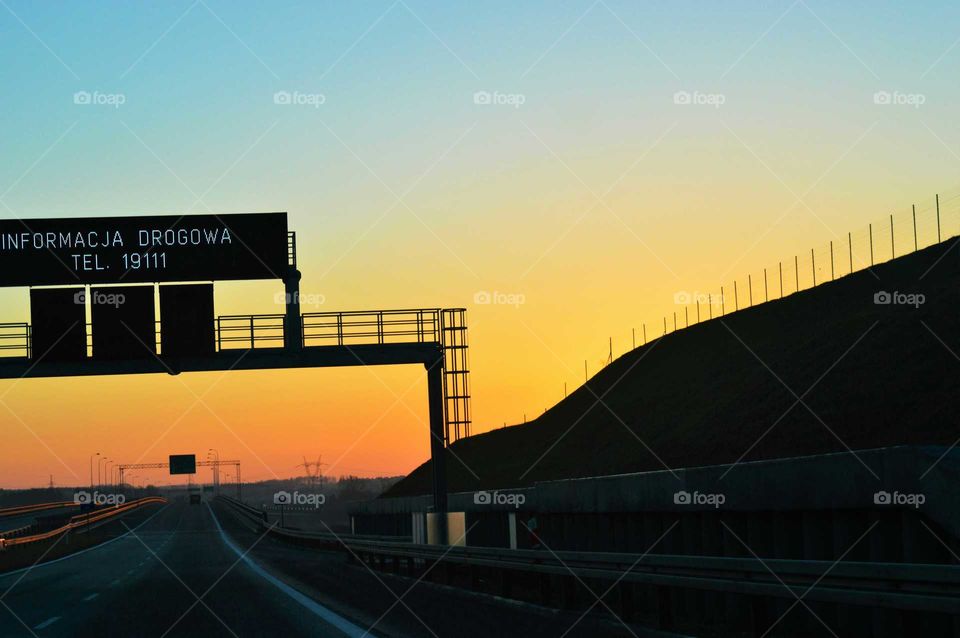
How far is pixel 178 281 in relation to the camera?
36.3 meters

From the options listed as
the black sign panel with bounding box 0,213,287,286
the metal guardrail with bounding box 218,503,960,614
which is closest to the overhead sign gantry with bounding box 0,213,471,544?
the black sign panel with bounding box 0,213,287,286

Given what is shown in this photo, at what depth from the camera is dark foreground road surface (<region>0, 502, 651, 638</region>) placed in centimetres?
1777

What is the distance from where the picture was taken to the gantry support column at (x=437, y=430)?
39656 mm

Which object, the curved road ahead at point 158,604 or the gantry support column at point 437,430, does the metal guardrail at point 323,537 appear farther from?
the curved road ahead at point 158,604

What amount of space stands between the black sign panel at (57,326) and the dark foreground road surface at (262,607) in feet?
21.0

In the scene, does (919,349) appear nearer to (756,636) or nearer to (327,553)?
(327,553)

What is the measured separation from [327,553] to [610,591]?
33096 millimetres

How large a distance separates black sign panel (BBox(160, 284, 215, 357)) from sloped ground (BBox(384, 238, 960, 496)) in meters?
25.7

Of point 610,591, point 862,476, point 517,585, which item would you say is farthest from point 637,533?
point 862,476

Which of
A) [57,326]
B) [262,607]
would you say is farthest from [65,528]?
[262,607]

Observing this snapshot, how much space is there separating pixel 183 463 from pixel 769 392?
107 m

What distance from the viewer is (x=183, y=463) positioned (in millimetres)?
Result: 161750

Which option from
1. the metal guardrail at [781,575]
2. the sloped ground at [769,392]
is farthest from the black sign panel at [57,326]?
the sloped ground at [769,392]

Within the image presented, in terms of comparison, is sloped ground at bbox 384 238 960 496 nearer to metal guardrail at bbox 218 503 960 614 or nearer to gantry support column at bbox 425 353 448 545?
gantry support column at bbox 425 353 448 545
